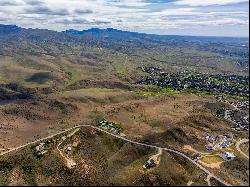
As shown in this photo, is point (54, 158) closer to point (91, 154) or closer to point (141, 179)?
point (91, 154)

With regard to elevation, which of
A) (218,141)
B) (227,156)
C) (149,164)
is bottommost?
(218,141)

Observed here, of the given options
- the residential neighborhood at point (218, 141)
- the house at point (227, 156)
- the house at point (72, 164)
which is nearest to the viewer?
the house at point (227, 156)

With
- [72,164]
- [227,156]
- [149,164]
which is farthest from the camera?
[72,164]

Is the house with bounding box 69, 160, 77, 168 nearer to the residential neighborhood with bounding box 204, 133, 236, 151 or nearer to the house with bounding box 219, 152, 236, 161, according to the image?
the residential neighborhood with bounding box 204, 133, 236, 151

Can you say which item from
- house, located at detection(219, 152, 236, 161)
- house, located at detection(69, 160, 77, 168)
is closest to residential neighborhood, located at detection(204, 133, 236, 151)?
house, located at detection(219, 152, 236, 161)

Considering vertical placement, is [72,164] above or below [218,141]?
below

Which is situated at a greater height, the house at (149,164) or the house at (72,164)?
the house at (149,164)

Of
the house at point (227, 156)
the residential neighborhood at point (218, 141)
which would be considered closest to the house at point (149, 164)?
the house at point (227, 156)

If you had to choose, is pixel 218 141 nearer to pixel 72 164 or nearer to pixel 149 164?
pixel 149 164

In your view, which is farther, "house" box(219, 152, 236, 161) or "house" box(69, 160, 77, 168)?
"house" box(69, 160, 77, 168)

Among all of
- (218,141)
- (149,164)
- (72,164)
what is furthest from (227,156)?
(72,164)

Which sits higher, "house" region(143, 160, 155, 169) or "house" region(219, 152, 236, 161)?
"house" region(219, 152, 236, 161)

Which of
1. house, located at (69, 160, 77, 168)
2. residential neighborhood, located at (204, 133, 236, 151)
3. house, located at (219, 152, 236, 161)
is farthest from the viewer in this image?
residential neighborhood, located at (204, 133, 236, 151)

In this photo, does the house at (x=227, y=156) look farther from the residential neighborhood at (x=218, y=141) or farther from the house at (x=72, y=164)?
the house at (x=72, y=164)
